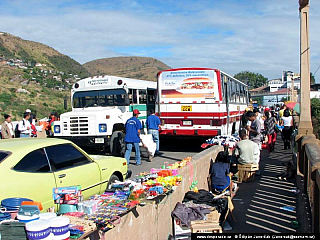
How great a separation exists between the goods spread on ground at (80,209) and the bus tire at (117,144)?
603cm

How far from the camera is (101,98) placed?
1318 cm

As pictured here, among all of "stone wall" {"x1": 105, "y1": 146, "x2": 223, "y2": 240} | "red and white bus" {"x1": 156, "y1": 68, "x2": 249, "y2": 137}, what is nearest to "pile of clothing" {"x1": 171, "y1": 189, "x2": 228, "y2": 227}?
"stone wall" {"x1": 105, "y1": 146, "x2": 223, "y2": 240}

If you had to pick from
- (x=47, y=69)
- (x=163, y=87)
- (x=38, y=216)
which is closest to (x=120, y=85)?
(x=163, y=87)

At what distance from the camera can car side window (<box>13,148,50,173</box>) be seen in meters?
4.76

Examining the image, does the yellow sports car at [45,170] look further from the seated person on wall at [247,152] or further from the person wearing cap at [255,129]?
the person wearing cap at [255,129]

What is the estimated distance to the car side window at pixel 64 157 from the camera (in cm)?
533

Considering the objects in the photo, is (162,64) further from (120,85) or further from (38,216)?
(38,216)

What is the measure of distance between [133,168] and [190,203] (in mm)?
4750

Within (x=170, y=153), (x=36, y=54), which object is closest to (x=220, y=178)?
(x=170, y=153)

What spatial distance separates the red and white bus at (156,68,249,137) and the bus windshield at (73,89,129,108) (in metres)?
1.59

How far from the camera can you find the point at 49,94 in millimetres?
49156

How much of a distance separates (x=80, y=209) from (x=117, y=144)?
8116 millimetres

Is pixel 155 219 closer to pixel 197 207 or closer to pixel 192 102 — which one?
pixel 197 207

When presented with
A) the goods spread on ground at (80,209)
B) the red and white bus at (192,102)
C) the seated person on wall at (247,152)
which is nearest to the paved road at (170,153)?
the red and white bus at (192,102)
